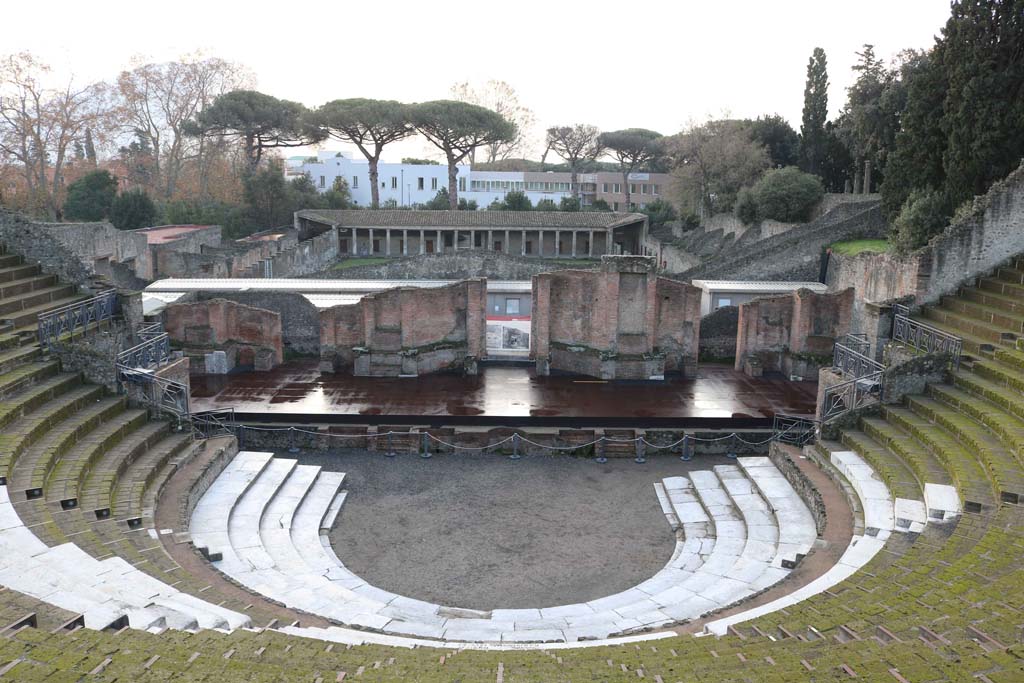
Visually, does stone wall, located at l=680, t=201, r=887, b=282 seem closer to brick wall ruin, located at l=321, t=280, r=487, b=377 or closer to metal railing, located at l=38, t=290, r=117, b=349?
brick wall ruin, located at l=321, t=280, r=487, b=377

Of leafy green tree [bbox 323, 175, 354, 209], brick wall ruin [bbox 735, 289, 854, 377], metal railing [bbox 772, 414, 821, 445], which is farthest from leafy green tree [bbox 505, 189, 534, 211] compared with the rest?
metal railing [bbox 772, 414, 821, 445]

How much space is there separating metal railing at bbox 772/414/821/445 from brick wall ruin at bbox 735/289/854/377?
15.4 feet

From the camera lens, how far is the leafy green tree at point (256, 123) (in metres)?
52.7

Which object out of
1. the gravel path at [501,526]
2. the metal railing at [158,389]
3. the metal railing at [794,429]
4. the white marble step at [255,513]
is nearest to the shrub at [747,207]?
the metal railing at [794,429]

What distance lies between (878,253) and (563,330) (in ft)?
35.8

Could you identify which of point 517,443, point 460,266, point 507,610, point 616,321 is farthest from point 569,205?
point 507,610

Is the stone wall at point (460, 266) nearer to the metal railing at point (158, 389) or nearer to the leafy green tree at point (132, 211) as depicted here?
the leafy green tree at point (132, 211)

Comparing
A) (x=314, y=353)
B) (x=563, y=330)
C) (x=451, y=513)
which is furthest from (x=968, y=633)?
(x=314, y=353)

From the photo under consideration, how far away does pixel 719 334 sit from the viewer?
82.4 feet

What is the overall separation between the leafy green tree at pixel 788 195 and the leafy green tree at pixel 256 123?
3148 centimetres

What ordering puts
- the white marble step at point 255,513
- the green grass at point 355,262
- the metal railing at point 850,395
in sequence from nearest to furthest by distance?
1. the white marble step at point 255,513
2. the metal railing at point 850,395
3. the green grass at point 355,262

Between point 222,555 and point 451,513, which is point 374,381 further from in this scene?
point 222,555

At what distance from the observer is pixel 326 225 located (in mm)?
52250

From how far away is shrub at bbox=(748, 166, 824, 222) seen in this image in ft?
129
